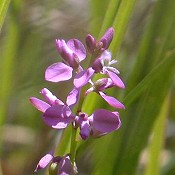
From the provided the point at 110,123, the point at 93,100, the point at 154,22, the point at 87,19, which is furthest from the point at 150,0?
the point at 110,123

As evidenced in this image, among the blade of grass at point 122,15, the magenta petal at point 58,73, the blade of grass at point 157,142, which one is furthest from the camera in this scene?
the blade of grass at point 157,142

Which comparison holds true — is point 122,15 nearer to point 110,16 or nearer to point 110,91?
point 110,16

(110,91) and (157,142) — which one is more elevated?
(110,91)

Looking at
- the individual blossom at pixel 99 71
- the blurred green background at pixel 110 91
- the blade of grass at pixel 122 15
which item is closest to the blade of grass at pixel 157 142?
the blurred green background at pixel 110 91

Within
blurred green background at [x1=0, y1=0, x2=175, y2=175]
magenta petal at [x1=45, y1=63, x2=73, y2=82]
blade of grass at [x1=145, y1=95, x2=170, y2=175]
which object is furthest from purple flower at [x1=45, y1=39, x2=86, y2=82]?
blade of grass at [x1=145, y1=95, x2=170, y2=175]

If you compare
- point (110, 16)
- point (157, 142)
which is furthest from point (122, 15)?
point (157, 142)

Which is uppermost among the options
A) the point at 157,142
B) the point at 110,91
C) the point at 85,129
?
the point at 85,129

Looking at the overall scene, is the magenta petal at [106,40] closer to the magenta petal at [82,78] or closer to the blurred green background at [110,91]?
the magenta petal at [82,78]
